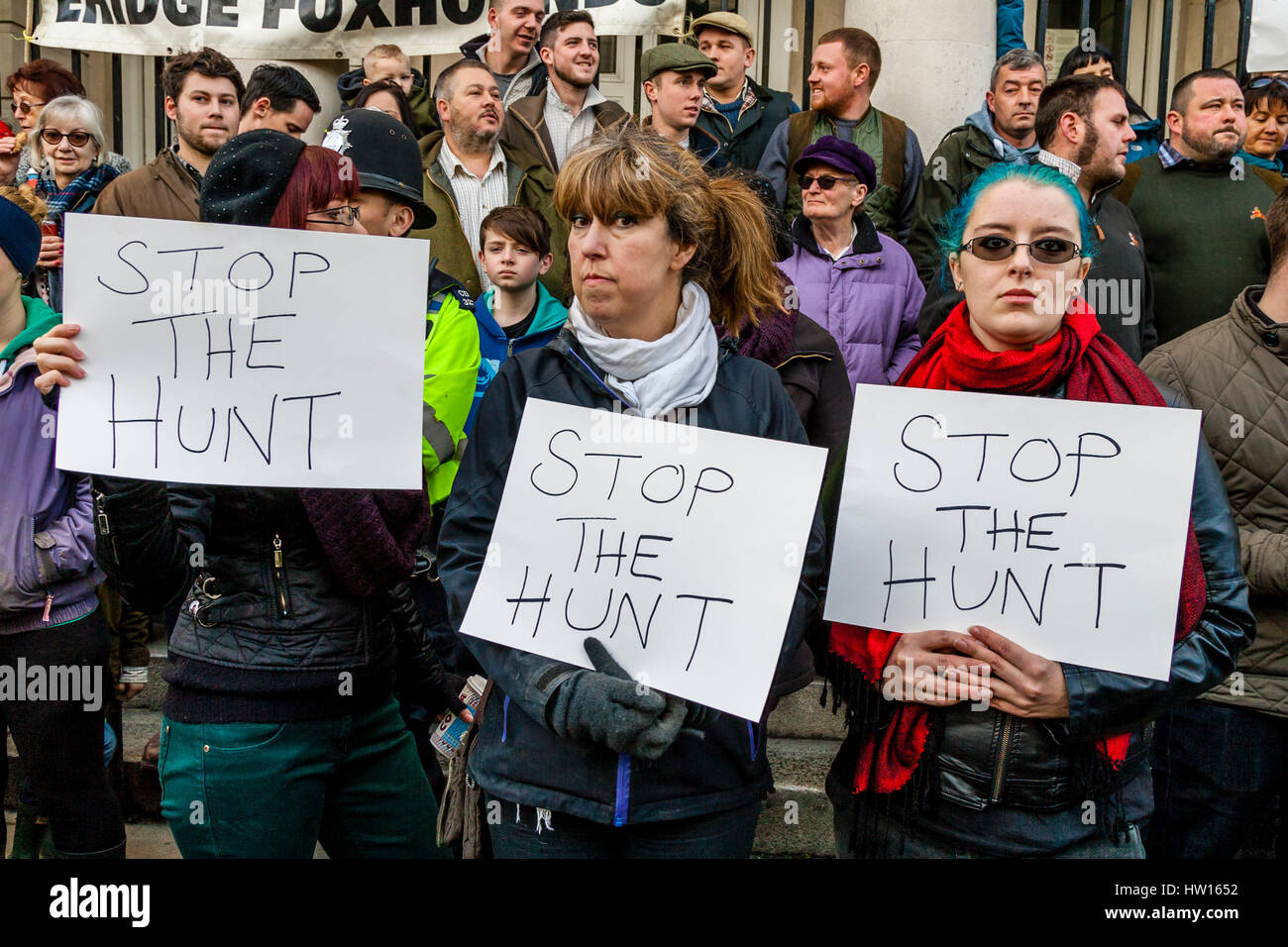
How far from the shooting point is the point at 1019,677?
2270mm

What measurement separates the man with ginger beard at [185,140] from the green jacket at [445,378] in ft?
6.59

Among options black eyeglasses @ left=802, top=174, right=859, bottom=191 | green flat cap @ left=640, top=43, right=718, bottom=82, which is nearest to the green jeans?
black eyeglasses @ left=802, top=174, right=859, bottom=191

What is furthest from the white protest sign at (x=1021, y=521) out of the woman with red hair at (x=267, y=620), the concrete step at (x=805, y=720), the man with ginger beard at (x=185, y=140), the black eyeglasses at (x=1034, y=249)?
the man with ginger beard at (x=185, y=140)

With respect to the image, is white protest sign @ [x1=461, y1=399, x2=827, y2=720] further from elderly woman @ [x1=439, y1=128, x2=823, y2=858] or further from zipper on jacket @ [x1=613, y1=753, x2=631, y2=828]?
zipper on jacket @ [x1=613, y1=753, x2=631, y2=828]

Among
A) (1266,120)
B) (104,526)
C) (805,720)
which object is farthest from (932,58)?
(104,526)

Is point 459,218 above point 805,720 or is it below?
above

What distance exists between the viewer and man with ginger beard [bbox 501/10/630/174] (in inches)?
233

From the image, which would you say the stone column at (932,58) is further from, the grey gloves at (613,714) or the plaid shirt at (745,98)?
the grey gloves at (613,714)

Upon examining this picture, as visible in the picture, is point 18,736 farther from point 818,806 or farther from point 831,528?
point 818,806

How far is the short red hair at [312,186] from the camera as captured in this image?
2594 mm

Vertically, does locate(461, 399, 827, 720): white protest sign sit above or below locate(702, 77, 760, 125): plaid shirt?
below

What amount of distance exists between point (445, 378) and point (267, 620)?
93cm

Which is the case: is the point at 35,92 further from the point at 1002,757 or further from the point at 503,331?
the point at 1002,757

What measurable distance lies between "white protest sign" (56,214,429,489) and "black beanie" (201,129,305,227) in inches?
3.5
